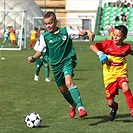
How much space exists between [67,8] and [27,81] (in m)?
44.2

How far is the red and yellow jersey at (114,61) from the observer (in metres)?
8.50

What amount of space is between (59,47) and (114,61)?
959 mm

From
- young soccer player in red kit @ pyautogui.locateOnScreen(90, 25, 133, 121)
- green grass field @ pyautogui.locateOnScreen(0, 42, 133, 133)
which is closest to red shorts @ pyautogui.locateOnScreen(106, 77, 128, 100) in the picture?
young soccer player in red kit @ pyautogui.locateOnScreen(90, 25, 133, 121)

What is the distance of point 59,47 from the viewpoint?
8828mm

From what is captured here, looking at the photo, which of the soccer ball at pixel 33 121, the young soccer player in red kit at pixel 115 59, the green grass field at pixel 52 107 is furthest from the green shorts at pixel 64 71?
the soccer ball at pixel 33 121

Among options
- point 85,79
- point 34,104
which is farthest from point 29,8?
point 34,104

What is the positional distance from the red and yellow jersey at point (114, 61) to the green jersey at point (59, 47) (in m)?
0.60

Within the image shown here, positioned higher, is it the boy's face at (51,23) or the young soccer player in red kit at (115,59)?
the boy's face at (51,23)

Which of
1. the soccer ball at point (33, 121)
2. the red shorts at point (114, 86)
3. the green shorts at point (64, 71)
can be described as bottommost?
the soccer ball at point (33, 121)

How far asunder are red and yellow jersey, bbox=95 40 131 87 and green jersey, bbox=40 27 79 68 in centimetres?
60

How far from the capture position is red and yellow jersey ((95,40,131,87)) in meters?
8.50

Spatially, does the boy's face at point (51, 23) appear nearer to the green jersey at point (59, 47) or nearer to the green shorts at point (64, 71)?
the green jersey at point (59, 47)

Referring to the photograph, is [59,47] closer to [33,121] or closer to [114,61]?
[114,61]

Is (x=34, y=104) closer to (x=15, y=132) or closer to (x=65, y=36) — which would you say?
(x=65, y=36)
